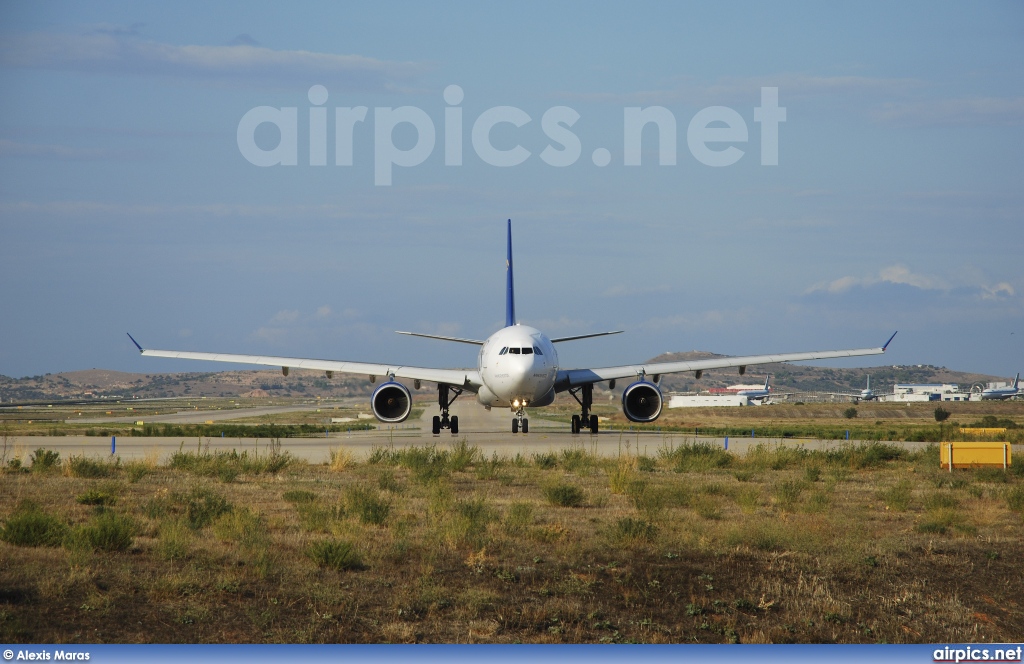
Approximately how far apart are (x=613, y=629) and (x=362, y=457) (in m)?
19.7

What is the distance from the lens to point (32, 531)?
13023 mm

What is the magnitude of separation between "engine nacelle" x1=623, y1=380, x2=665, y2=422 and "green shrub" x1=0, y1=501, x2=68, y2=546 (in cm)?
2632

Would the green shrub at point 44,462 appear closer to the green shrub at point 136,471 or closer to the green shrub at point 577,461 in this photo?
the green shrub at point 136,471

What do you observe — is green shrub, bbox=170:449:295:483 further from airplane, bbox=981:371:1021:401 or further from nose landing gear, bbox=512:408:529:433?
airplane, bbox=981:371:1021:401

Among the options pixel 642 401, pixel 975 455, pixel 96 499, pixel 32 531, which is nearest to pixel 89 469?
pixel 96 499

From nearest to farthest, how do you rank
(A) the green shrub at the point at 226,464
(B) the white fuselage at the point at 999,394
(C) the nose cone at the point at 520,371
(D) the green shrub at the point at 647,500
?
(D) the green shrub at the point at 647,500, (A) the green shrub at the point at 226,464, (C) the nose cone at the point at 520,371, (B) the white fuselage at the point at 999,394

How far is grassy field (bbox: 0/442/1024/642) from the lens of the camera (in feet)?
33.6

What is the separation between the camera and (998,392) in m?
146

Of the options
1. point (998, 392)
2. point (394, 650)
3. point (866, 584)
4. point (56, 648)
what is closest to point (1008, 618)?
point (866, 584)

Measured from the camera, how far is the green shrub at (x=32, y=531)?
42.5ft

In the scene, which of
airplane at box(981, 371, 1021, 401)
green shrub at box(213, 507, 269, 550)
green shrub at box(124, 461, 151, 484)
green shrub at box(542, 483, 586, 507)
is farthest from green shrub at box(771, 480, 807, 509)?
airplane at box(981, 371, 1021, 401)

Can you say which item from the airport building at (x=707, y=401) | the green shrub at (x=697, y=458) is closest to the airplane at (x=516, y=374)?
the green shrub at (x=697, y=458)

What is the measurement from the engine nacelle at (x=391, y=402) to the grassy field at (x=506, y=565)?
16056 mm

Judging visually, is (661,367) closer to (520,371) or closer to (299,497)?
(520,371)
